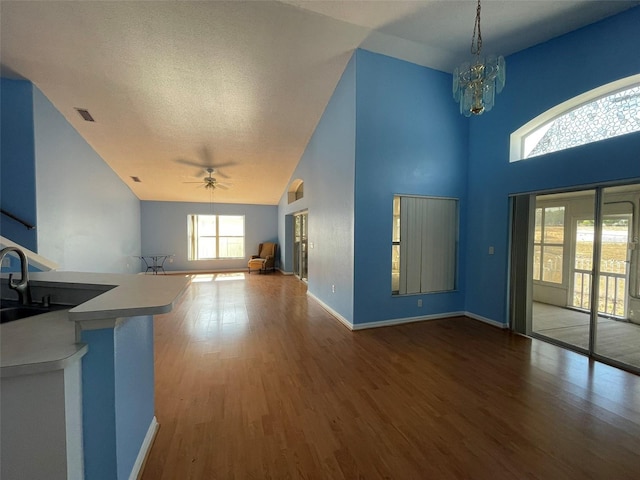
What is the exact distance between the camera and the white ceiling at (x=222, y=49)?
285cm

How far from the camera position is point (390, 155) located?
12.5 ft

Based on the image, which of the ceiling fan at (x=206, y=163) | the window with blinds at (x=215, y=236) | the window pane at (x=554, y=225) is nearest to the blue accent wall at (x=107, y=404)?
the ceiling fan at (x=206, y=163)

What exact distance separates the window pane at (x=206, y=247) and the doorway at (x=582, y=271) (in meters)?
8.86

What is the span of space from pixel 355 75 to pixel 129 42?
2925 mm

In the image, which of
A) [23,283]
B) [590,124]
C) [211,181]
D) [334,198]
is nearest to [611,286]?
[590,124]

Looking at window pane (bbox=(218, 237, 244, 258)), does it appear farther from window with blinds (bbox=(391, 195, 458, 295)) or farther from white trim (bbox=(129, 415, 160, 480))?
white trim (bbox=(129, 415, 160, 480))

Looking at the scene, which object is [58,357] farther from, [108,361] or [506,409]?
[506,409]

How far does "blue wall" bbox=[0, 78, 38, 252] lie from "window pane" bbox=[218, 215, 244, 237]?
19.3 feet

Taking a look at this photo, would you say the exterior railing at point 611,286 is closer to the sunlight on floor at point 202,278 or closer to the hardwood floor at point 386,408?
the hardwood floor at point 386,408

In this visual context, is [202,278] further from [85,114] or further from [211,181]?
[85,114]

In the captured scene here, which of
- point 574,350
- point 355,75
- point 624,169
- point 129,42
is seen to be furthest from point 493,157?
point 129,42

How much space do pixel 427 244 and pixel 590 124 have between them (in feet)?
7.63

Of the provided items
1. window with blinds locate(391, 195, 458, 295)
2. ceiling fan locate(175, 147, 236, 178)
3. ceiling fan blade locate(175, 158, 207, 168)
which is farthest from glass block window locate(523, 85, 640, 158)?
ceiling fan blade locate(175, 158, 207, 168)

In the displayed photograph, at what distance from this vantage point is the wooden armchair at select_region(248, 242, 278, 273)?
8820 millimetres
